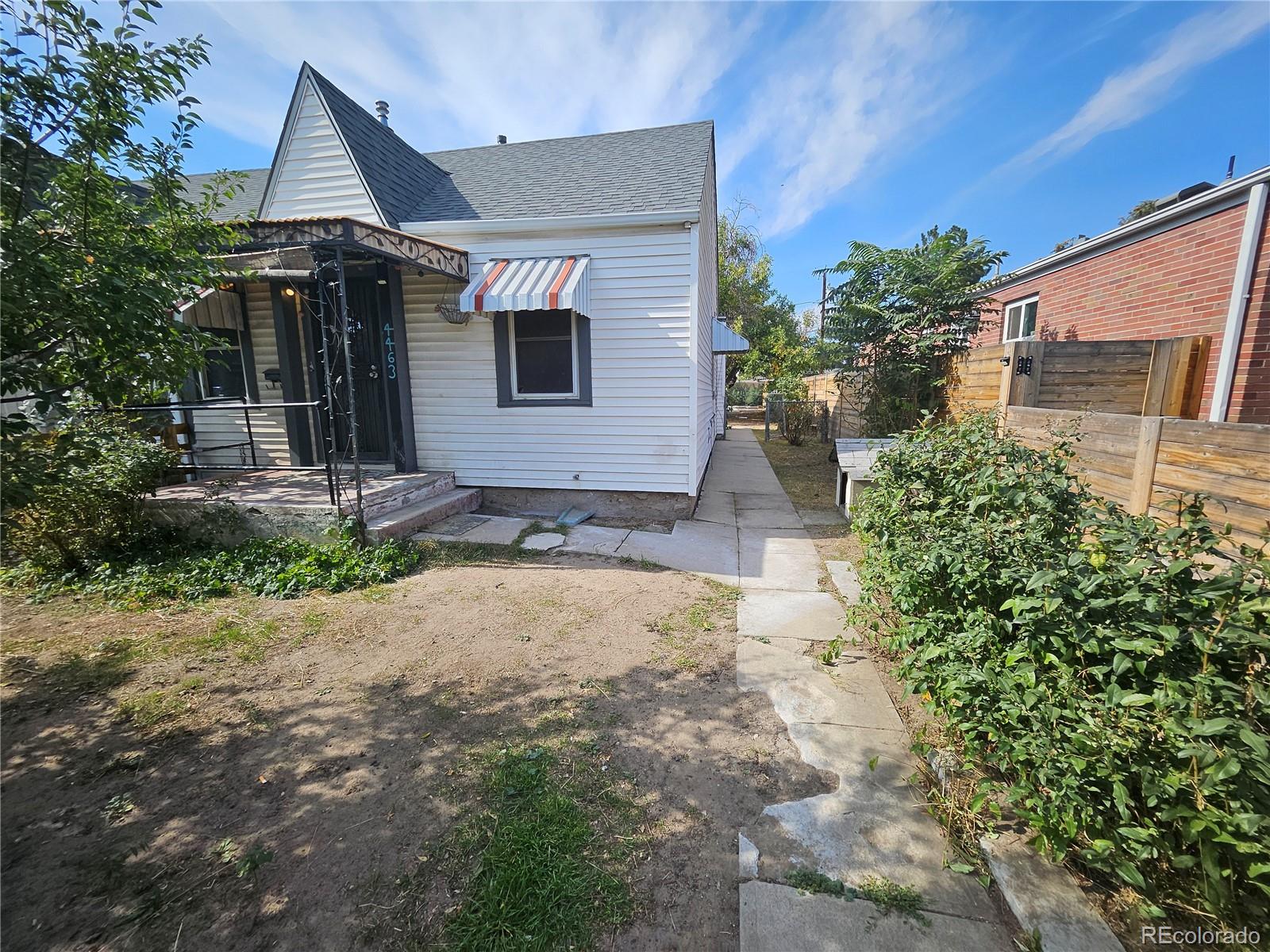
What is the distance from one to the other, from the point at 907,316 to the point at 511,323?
6370 mm

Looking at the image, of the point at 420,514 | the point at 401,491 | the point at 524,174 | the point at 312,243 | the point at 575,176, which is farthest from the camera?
the point at 524,174

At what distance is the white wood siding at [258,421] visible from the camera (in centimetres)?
705

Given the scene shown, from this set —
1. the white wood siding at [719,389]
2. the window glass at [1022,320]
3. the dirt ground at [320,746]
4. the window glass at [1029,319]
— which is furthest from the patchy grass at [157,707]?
the window glass at [1029,319]

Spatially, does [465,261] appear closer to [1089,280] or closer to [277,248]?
[277,248]

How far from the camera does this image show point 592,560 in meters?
5.28

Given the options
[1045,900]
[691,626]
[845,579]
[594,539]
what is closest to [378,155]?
[594,539]

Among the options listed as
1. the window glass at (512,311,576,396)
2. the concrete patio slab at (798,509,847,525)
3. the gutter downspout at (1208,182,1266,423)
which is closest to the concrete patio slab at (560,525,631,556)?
the window glass at (512,311,576,396)

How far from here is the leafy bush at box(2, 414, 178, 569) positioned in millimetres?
4461

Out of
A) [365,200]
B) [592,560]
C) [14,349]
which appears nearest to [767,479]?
[592,560]

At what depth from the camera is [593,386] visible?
6395 mm

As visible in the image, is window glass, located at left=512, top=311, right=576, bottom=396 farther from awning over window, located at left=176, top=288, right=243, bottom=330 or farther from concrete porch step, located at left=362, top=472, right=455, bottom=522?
awning over window, located at left=176, top=288, right=243, bottom=330

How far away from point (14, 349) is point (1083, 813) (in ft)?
15.2

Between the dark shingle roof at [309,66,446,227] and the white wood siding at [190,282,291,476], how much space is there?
2.09m

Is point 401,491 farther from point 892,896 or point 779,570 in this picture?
point 892,896
